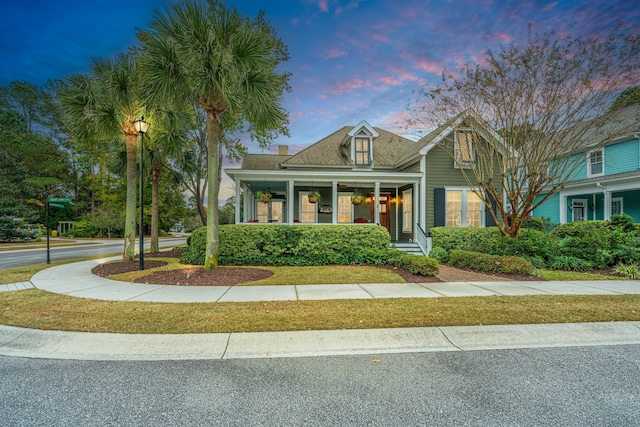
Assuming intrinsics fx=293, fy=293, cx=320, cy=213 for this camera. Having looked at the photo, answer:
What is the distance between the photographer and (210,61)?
7.43 m

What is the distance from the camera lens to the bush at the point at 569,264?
934 cm

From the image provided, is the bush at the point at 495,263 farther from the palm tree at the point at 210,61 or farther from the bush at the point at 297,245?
the palm tree at the point at 210,61

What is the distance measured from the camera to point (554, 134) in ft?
30.3

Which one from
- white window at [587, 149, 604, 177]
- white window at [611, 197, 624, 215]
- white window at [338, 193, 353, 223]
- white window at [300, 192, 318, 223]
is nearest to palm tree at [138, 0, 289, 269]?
white window at [300, 192, 318, 223]

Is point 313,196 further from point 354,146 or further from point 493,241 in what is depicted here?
point 493,241

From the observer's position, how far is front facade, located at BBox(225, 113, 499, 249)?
41.2 ft

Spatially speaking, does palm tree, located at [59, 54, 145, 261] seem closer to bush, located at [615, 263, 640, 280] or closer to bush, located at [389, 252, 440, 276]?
bush, located at [389, 252, 440, 276]

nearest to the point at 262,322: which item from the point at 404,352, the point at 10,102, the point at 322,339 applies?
the point at 322,339

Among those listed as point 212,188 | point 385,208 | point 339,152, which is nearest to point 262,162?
point 339,152

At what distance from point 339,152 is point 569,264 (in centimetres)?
1102

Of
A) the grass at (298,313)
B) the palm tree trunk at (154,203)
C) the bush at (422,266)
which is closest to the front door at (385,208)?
the bush at (422,266)

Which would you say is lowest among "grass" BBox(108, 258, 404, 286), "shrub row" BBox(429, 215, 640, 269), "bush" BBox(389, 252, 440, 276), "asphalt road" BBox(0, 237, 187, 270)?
"asphalt road" BBox(0, 237, 187, 270)

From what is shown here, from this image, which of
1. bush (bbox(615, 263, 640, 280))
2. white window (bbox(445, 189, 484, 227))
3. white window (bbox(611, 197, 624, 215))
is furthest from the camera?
white window (bbox(611, 197, 624, 215))

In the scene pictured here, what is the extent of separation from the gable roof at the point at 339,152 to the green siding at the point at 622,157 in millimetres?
9854
